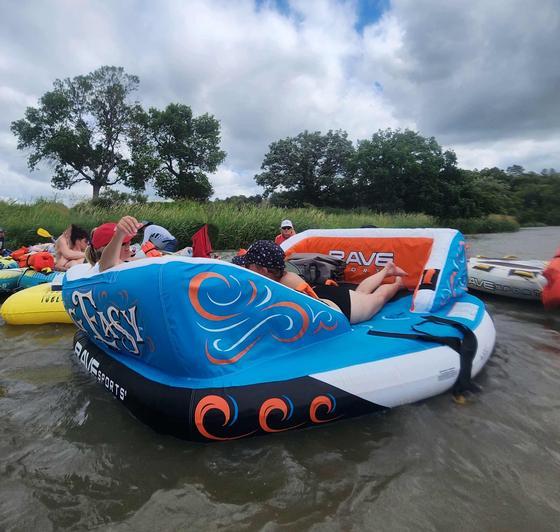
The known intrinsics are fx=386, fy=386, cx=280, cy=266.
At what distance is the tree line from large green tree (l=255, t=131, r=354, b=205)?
71 millimetres

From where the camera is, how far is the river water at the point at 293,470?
1496mm

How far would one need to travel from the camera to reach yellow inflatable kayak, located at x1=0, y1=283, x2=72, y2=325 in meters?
4.05

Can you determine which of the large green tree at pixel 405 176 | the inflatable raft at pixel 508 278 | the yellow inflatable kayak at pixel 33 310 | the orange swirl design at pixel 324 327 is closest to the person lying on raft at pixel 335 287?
the orange swirl design at pixel 324 327

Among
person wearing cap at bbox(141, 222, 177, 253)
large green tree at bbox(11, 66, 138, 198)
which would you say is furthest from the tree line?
person wearing cap at bbox(141, 222, 177, 253)

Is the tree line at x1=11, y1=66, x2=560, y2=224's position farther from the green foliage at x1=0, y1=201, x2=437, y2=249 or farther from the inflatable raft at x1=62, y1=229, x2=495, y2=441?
the inflatable raft at x1=62, y1=229, x2=495, y2=441

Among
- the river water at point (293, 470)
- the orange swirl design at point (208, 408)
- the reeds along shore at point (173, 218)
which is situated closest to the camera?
the river water at point (293, 470)

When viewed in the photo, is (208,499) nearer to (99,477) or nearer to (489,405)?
(99,477)

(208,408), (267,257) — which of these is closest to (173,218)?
(267,257)

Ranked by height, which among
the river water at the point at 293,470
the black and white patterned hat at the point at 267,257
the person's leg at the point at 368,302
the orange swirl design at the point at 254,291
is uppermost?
the black and white patterned hat at the point at 267,257

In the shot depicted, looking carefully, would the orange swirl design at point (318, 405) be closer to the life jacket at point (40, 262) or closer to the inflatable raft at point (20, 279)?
the inflatable raft at point (20, 279)

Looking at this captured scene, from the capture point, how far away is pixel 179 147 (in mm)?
22438

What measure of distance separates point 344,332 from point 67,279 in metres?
1.75

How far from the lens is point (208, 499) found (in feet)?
5.22

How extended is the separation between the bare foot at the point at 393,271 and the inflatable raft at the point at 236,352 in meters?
1.03
